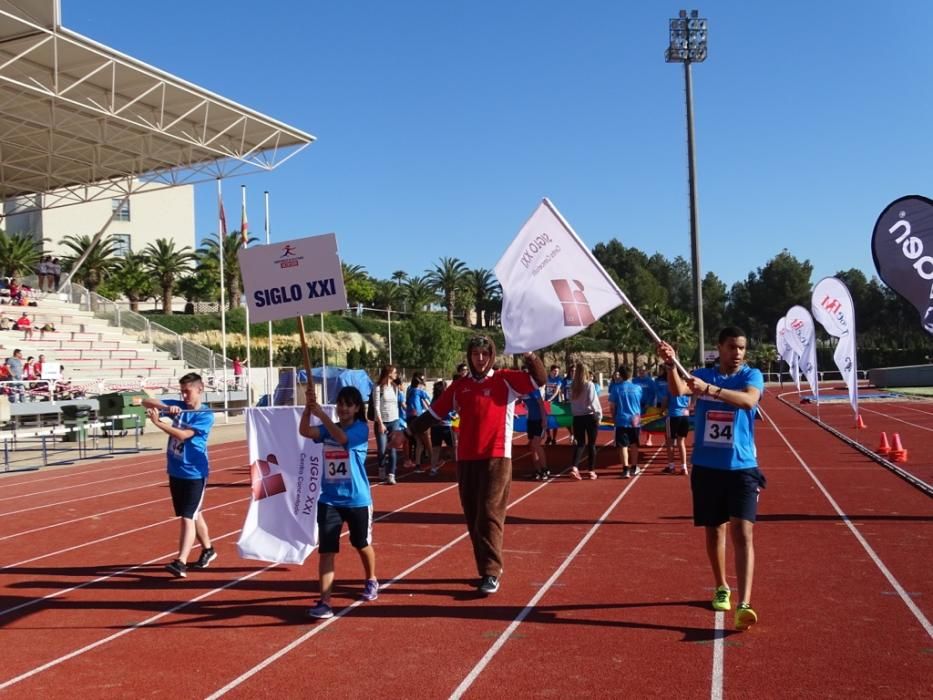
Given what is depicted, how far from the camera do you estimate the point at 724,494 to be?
17.5ft

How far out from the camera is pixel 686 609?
570 centimetres

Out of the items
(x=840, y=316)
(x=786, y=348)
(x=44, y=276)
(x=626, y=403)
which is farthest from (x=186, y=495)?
(x=44, y=276)

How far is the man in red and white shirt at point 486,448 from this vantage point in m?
6.20

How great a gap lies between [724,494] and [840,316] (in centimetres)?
1199

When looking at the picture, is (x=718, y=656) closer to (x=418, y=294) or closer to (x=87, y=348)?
(x=87, y=348)

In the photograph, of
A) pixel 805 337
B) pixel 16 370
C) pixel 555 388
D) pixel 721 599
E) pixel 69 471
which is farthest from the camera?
pixel 805 337

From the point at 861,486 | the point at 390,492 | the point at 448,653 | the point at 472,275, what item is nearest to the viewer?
the point at 448,653

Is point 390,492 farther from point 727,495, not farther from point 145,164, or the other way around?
point 145,164

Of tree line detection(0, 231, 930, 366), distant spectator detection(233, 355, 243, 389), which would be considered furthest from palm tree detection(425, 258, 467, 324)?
distant spectator detection(233, 355, 243, 389)

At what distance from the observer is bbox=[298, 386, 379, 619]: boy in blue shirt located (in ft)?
19.0

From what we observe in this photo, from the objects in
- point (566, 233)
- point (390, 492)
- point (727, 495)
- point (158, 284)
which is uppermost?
point (158, 284)

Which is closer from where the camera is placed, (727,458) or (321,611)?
(727,458)

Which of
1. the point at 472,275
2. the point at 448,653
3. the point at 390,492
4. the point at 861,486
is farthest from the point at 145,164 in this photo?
the point at 472,275

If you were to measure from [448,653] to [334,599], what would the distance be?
1.55m
